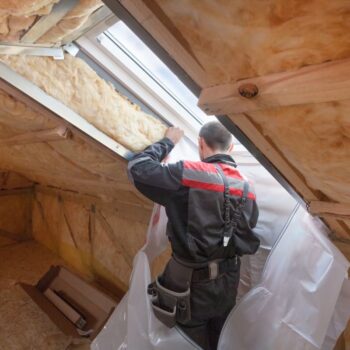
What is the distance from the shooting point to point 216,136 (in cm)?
148

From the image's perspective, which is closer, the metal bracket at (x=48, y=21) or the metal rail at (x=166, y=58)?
the metal rail at (x=166, y=58)

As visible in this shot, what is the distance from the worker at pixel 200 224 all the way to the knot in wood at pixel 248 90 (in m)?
0.63

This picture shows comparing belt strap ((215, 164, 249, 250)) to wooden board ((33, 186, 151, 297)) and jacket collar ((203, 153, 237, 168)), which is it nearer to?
jacket collar ((203, 153, 237, 168))

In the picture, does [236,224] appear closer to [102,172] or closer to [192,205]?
[192,205]

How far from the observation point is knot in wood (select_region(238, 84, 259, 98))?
0.68 metres

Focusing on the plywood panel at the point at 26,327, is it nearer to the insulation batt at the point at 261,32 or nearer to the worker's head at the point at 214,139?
the worker's head at the point at 214,139

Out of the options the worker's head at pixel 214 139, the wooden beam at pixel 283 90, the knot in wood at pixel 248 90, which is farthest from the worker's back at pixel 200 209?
the knot in wood at pixel 248 90

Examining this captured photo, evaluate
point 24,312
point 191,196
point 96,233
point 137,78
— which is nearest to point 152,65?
point 137,78

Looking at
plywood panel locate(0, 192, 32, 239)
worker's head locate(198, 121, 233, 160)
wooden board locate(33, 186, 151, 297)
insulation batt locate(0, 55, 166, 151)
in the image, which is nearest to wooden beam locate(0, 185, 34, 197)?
plywood panel locate(0, 192, 32, 239)

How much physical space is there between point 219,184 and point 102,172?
1135 millimetres

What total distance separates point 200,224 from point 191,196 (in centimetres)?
14

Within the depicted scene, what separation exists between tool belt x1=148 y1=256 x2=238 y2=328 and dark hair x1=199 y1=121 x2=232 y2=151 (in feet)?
1.97

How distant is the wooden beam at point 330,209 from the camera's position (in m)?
1.13

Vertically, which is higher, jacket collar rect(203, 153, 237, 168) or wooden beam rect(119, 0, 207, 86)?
wooden beam rect(119, 0, 207, 86)
